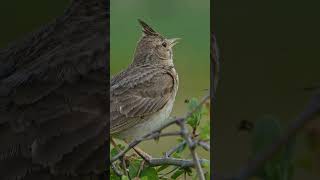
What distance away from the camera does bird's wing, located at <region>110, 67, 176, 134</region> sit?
123 centimetres

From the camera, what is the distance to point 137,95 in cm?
130

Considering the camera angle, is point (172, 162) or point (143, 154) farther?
point (143, 154)

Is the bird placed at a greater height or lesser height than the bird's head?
lesser

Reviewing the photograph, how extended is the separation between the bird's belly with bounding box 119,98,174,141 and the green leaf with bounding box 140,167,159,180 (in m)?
0.23

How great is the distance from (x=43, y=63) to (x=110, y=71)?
0.87ft

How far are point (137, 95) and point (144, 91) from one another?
19 millimetres

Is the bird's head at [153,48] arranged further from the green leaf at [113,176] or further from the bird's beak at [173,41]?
the green leaf at [113,176]

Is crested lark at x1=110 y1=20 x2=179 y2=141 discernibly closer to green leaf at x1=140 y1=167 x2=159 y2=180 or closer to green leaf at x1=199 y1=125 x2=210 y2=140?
green leaf at x1=140 y1=167 x2=159 y2=180

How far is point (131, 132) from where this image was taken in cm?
121
